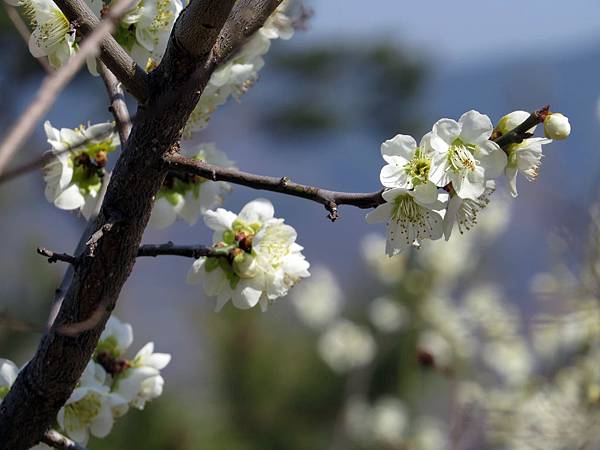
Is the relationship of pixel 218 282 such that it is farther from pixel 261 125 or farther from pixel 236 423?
pixel 261 125

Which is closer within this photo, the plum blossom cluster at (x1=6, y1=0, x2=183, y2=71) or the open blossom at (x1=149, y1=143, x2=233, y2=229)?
the plum blossom cluster at (x1=6, y1=0, x2=183, y2=71)

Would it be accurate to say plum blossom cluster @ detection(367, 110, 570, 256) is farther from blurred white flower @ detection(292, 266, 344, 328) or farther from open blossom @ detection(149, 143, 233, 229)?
blurred white flower @ detection(292, 266, 344, 328)

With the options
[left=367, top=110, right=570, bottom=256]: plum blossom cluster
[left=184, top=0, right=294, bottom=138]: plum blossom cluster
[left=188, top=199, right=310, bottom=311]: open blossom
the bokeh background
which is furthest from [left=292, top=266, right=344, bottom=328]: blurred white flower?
[left=367, top=110, right=570, bottom=256]: plum blossom cluster

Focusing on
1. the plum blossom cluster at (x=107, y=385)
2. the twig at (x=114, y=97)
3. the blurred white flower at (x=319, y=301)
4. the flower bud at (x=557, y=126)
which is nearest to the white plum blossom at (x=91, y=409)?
the plum blossom cluster at (x=107, y=385)

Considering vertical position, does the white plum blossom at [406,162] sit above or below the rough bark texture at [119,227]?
above

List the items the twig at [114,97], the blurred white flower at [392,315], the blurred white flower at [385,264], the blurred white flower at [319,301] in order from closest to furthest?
the twig at [114,97] < the blurred white flower at [385,264] < the blurred white flower at [392,315] < the blurred white flower at [319,301]

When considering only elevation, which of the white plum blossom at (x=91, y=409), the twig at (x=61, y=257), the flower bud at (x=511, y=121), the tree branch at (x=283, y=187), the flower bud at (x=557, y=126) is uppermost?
the flower bud at (x=511, y=121)

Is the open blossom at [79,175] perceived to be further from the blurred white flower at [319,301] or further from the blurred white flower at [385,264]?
the blurred white flower at [319,301]

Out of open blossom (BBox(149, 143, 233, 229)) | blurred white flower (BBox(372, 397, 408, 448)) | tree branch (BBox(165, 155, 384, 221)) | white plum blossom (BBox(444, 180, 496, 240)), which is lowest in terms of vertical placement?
tree branch (BBox(165, 155, 384, 221))
